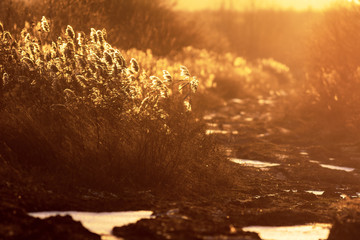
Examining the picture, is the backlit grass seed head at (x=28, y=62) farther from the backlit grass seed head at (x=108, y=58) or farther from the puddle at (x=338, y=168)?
the puddle at (x=338, y=168)

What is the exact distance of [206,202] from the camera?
4906mm

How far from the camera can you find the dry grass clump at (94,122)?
17.0 ft

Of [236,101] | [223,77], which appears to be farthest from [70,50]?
[223,77]

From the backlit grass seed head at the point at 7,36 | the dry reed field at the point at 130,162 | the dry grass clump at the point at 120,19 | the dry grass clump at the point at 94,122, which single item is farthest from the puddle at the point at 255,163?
the backlit grass seed head at the point at 7,36

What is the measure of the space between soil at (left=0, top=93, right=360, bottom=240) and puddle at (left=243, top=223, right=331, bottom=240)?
11 cm

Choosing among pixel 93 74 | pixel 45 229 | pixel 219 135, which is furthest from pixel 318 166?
pixel 45 229

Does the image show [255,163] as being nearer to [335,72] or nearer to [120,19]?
[335,72]

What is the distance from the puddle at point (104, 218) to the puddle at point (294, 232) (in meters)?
0.87

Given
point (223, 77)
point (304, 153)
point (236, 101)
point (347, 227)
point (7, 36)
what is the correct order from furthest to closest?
1. point (223, 77)
2. point (236, 101)
3. point (304, 153)
4. point (7, 36)
5. point (347, 227)

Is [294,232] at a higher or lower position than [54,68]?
lower

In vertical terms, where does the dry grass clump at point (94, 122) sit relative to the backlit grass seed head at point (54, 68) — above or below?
below

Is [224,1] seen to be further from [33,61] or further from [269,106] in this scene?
[33,61]

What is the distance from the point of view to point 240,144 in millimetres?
9219

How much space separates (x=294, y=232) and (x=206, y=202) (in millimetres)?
908
